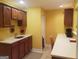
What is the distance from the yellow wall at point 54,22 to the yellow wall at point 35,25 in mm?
1438

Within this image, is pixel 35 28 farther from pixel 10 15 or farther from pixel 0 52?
pixel 0 52

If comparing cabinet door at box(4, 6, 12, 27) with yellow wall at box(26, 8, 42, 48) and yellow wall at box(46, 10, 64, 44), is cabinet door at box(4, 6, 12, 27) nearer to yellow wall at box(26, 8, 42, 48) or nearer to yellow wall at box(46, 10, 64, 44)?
yellow wall at box(26, 8, 42, 48)

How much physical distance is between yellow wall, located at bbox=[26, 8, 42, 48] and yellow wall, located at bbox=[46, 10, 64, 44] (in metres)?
1.44

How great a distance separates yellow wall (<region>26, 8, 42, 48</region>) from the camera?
5.37m

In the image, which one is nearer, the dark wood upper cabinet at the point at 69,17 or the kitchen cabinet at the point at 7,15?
the kitchen cabinet at the point at 7,15

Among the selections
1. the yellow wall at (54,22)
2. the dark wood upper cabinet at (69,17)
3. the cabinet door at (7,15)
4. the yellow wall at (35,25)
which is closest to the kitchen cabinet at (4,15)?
the cabinet door at (7,15)

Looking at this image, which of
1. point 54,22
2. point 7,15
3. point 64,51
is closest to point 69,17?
point 54,22

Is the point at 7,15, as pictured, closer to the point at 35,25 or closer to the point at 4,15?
the point at 4,15

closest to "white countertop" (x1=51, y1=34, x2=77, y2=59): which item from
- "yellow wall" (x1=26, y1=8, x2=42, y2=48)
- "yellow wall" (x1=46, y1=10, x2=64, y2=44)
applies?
"yellow wall" (x1=26, y1=8, x2=42, y2=48)

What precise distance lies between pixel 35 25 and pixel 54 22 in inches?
65.7

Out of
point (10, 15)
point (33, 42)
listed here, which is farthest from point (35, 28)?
point (10, 15)

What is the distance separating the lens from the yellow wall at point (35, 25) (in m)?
5.37

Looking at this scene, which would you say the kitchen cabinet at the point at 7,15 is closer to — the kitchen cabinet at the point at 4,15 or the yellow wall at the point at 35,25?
the kitchen cabinet at the point at 4,15

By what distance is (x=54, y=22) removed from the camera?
6543mm
